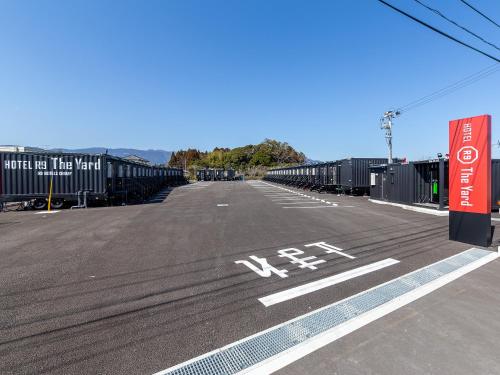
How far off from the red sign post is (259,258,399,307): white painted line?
3176 mm

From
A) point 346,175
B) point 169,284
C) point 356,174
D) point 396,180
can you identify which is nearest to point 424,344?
point 169,284

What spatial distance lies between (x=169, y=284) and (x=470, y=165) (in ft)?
26.3

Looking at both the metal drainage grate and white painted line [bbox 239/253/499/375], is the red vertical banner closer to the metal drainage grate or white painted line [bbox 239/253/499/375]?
white painted line [bbox 239/253/499/375]

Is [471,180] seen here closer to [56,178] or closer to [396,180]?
[396,180]

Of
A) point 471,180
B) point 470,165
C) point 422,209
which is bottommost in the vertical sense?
point 422,209

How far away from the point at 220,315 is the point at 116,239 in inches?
225

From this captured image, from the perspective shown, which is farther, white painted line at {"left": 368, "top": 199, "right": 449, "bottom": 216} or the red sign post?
white painted line at {"left": 368, "top": 199, "right": 449, "bottom": 216}

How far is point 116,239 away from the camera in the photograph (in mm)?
8453

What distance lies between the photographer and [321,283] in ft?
16.4

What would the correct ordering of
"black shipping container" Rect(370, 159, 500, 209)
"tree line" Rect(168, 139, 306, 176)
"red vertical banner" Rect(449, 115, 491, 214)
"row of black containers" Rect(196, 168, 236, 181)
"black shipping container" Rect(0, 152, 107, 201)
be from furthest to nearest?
"tree line" Rect(168, 139, 306, 176) < "row of black containers" Rect(196, 168, 236, 181) < "black shipping container" Rect(0, 152, 107, 201) < "black shipping container" Rect(370, 159, 500, 209) < "red vertical banner" Rect(449, 115, 491, 214)

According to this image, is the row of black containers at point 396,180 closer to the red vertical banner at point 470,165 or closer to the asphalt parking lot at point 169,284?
the red vertical banner at point 470,165

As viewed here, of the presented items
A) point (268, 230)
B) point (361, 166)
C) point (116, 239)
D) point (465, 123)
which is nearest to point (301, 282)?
point (268, 230)

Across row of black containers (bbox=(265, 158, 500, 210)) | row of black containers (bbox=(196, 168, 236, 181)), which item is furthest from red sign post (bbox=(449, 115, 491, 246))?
row of black containers (bbox=(196, 168, 236, 181))

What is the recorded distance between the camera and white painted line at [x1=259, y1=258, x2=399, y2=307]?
4.38 metres
